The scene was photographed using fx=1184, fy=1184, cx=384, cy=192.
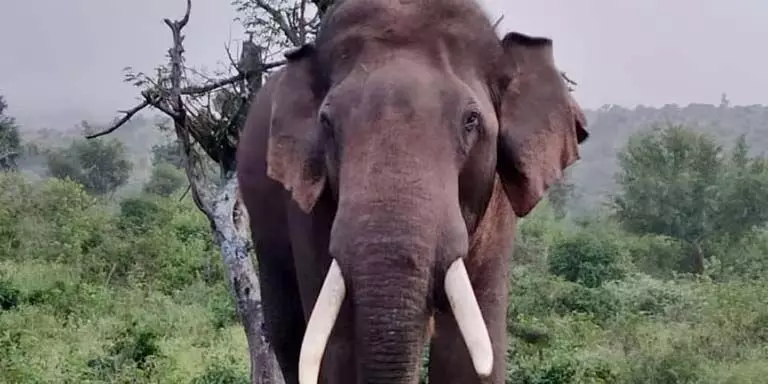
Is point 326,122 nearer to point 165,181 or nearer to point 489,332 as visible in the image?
point 489,332

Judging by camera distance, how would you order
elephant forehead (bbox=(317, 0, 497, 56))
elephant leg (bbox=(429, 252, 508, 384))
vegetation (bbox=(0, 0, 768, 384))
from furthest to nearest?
vegetation (bbox=(0, 0, 768, 384)) → elephant leg (bbox=(429, 252, 508, 384)) → elephant forehead (bbox=(317, 0, 497, 56))

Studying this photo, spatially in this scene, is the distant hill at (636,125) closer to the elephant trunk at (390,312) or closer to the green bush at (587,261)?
the green bush at (587,261)

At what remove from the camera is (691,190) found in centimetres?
3091

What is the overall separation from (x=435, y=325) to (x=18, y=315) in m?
13.3

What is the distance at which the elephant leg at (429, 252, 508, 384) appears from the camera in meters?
3.67

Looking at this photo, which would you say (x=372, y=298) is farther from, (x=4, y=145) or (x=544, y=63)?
(x=4, y=145)

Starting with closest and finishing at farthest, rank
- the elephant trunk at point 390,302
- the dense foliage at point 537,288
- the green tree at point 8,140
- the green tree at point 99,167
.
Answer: the elephant trunk at point 390,302
the dense foliage at point 537,288
the green tree at point 8,140
the green tree at point 99,167

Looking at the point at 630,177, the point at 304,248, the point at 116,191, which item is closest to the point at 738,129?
the point at 116,191

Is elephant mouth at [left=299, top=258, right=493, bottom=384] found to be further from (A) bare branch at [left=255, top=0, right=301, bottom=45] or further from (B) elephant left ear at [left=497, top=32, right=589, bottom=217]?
(A) bare branch at [left=255, top=0, right=301, bottom=45]

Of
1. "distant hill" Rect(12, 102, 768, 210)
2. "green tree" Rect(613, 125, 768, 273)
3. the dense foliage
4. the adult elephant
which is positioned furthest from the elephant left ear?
"distant hill" Rect(12, 102, 768, 210)

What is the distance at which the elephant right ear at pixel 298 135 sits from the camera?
3.42 meters

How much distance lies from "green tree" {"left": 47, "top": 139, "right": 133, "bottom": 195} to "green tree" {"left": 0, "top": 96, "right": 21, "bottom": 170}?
3045 mm

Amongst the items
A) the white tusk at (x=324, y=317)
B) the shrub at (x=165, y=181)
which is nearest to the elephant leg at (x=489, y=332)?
the white tusk at (x=324, y=317)

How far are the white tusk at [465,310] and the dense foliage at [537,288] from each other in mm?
7765
